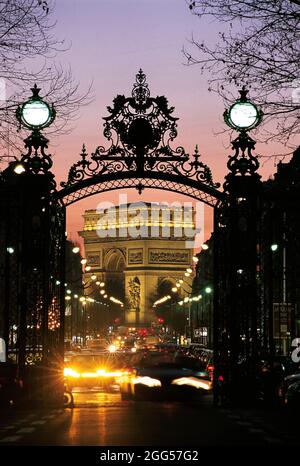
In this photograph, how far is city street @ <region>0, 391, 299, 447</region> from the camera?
69.0ft

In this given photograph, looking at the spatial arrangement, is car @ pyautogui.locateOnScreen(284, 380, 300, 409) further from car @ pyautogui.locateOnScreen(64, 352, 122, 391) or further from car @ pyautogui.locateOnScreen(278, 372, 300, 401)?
car @ pyautogui.locateOnScreen(64, 352, 122, 391)

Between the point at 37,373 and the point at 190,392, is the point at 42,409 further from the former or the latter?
the point at 190,392

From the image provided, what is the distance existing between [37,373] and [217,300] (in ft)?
15.1

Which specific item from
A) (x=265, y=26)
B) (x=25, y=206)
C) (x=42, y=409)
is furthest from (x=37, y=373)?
(x=265, y=26)

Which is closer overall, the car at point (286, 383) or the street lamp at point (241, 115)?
the street lamp at point (241, 115)

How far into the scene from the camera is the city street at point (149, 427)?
21031 mm

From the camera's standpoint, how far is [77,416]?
28.5 metres

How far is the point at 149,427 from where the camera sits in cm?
2423

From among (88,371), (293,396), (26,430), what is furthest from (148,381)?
(88,371)

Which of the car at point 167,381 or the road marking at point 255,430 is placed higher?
the car at point 167,381

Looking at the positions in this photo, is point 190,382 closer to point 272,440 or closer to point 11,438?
point 272,440

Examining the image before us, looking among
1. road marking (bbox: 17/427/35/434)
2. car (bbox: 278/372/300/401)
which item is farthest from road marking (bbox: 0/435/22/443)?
car (bbox: 278/372/300/401)

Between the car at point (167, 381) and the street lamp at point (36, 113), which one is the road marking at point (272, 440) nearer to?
the street lamp at point (36, 113)

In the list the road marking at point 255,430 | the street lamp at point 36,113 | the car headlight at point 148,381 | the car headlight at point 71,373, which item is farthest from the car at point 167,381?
the car headlight at point 71,373
